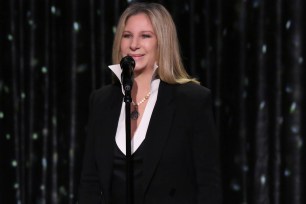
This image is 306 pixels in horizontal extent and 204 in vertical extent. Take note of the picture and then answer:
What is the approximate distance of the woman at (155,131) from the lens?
1.71 m

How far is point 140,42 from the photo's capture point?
1808 mm

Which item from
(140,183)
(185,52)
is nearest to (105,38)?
(185,52)

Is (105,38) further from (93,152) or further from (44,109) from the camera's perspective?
(93,152)

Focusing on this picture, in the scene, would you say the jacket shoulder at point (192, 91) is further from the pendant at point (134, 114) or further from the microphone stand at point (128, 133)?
the microphone stand at point (128, 133)

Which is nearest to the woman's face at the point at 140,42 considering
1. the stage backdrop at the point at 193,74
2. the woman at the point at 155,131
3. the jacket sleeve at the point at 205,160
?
the woman at the point at 155,131

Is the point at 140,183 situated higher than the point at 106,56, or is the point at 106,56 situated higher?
the point at 106,56

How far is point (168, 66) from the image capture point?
1829mm

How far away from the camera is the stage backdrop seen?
2.68m

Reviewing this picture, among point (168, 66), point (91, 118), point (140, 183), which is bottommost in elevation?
point (140, 183)

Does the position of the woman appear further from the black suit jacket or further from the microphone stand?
the microphone stand

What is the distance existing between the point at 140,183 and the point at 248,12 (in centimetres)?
133

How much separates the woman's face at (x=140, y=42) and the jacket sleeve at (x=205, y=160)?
24 cm

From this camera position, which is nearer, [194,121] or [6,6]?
[194,121]

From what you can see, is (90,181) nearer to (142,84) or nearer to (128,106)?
(142,84)
